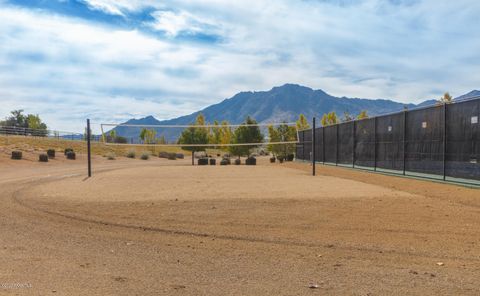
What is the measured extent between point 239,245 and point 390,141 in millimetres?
16640

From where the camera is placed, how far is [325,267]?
4.89 meters

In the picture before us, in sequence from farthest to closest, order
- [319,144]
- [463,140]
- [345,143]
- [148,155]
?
1. [148,155]
2. [319,144]
3. [345,143]
4. [463,140]

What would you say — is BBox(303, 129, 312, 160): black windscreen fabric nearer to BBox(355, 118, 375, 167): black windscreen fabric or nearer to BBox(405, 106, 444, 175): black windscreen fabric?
BBox(355, 118, 375, 167): black windscreen fabric

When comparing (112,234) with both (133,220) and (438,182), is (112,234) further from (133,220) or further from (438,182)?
(438,182)

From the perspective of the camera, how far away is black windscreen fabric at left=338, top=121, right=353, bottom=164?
26344 mm

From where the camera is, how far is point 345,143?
27.4 metres

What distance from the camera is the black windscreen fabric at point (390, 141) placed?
19734mm

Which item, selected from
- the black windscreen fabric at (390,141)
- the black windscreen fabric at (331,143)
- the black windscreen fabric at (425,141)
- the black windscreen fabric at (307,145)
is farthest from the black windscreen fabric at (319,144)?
the black windscreen fabric at (425,141)

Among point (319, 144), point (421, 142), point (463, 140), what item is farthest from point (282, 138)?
point (463, 140)

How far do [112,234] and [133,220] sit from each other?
1169 millimetres

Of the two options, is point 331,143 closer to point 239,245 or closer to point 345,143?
point 345,143

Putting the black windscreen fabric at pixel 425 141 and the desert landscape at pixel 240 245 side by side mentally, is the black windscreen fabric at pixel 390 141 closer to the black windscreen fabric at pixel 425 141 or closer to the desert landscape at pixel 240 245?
the black windscreen fabric at pixel 425 141

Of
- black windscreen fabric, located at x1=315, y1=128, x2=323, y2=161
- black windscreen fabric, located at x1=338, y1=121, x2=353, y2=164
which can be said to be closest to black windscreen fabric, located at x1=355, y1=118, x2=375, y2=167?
black windscreen fabric, located at x1=338, y1=121, x2=353, y2=164

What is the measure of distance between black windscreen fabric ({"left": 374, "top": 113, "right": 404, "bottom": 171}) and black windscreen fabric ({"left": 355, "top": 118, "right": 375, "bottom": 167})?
591mm
